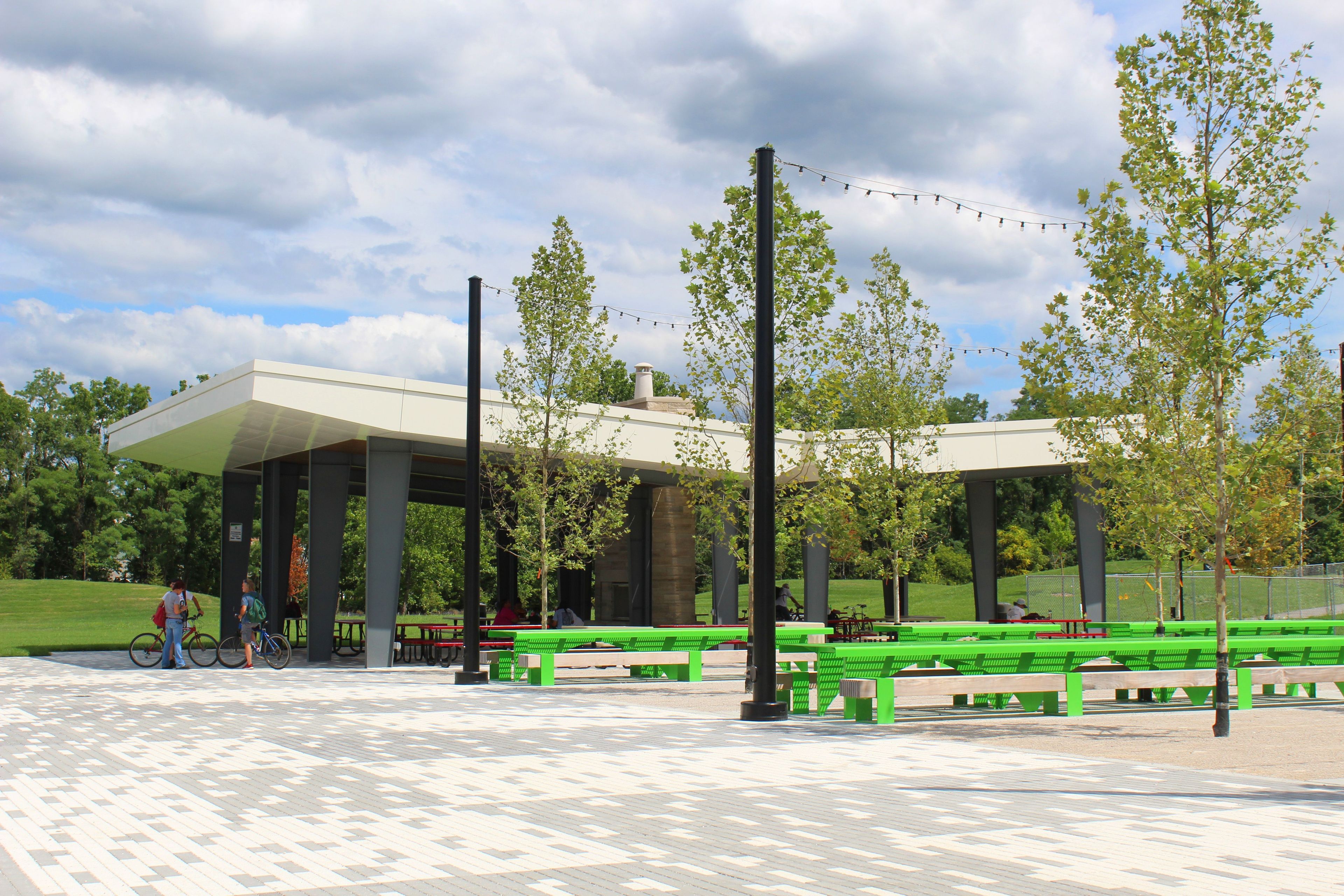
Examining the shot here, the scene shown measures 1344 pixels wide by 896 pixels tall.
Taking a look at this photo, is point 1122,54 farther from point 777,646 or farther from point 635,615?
point 635,615

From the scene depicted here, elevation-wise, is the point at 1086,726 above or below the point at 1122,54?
below

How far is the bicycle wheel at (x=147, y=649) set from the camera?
21.2m

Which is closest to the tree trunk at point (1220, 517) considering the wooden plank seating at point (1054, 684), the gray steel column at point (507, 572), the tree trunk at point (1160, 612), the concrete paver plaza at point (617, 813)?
the wooden plank seating at point (1054, 684)

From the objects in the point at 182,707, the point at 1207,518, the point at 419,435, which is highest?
the point at 419,435

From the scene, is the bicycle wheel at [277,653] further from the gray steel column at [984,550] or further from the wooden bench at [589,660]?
the gray steel column at [984,550]

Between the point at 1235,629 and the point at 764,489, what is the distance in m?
10.9

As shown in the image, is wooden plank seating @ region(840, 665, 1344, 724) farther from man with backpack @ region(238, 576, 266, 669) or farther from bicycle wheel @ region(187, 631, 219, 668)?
bicycle wheel @ region(187, 631, 219, 668)

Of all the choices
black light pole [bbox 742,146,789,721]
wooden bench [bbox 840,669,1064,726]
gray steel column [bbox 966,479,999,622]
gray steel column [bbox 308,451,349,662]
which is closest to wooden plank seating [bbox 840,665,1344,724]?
wooden bench [bbox 840,669,1064,726]

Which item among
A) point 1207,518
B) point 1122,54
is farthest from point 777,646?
point 1122,54

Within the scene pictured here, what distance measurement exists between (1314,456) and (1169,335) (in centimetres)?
202

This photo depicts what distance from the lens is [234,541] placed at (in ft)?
92.1

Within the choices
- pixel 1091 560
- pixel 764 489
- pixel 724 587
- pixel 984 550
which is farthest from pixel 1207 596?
pixel 764 489

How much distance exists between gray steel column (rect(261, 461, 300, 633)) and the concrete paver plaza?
580 inches

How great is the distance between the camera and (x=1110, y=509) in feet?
76.5
